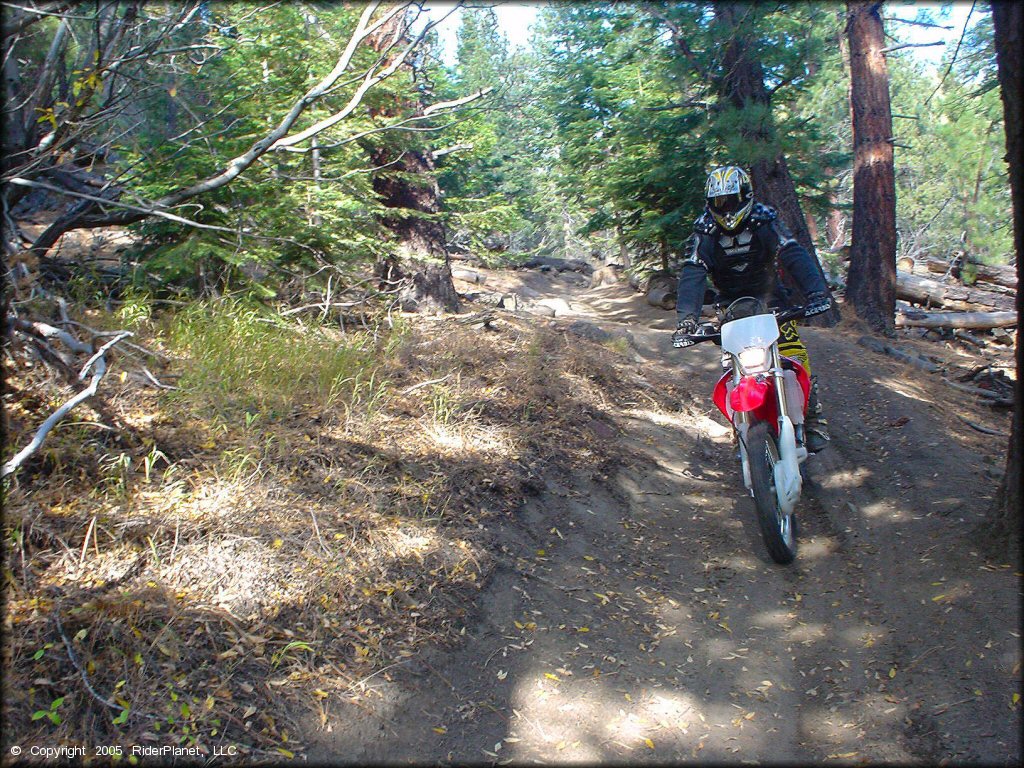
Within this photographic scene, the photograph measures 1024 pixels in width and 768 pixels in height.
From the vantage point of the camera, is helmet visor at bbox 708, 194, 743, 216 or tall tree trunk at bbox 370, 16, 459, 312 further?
tall tree trunk at bbox 370, 16, 459, 312

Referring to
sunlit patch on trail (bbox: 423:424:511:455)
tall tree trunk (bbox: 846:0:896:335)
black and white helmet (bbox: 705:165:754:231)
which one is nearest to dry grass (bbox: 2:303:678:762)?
sunlit patch on trail (bbox: 423:424:511:455)

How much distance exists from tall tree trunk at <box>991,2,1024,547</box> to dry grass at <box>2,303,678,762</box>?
295 cm

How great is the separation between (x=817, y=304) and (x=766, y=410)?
2.82 feet

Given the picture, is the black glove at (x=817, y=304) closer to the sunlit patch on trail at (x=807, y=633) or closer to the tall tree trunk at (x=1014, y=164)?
the tall tree trunk at (x=1014, y=164)

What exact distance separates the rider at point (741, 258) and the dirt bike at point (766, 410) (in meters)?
0.39

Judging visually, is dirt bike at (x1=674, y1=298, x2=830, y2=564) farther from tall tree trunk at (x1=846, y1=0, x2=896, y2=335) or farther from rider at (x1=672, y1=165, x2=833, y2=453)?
tall tree trunk at (x1=846, y1=0, x2=896, y2=335)

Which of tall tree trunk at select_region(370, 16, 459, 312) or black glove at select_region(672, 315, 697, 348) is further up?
tall tree trunk at select_region(370, 16, 459, 312)

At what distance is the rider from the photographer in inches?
220

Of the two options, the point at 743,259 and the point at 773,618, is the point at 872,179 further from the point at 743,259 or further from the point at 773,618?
the point at 773,618

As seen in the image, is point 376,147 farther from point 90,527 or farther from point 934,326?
point 934,326

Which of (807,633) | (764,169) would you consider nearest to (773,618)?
(807,633)

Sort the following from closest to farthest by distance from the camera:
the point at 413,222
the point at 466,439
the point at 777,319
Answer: the point at 777,319, the point at 466,439, the point at 413,222

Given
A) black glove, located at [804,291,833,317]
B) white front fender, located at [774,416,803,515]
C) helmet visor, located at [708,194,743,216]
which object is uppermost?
helmet visor, located at [708,194,743,216]

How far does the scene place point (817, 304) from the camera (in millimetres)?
5145
